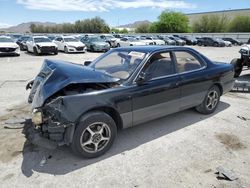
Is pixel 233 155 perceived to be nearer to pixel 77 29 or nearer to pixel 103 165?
pixel 103 165

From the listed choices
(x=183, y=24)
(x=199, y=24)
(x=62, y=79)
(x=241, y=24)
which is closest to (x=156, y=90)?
(x=62, y=79)

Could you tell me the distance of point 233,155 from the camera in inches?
143

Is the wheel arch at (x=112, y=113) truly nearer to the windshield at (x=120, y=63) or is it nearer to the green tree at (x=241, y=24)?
the windshield at (x=120, y=63)

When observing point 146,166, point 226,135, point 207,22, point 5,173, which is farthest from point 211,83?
point 207,22

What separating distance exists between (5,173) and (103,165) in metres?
1.32

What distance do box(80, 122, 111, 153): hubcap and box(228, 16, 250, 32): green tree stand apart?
6728cm

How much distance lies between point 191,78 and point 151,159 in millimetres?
1942

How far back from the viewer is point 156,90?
4.08 m

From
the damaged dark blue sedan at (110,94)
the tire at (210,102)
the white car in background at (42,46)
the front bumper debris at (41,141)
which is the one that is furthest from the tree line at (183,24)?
the front bumper debris at (41,141)

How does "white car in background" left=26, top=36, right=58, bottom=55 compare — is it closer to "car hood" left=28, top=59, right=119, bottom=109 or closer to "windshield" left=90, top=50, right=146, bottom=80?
"windshield" left=90, top=50, right=146, bottom=80

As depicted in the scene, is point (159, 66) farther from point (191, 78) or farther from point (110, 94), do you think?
point (110, 94)

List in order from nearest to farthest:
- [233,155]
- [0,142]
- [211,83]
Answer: [233,155]
[0,142]
[211,83]

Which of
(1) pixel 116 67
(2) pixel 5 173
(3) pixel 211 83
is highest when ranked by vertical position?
(1) pixel 116 67

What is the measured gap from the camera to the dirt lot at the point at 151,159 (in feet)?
10.0
